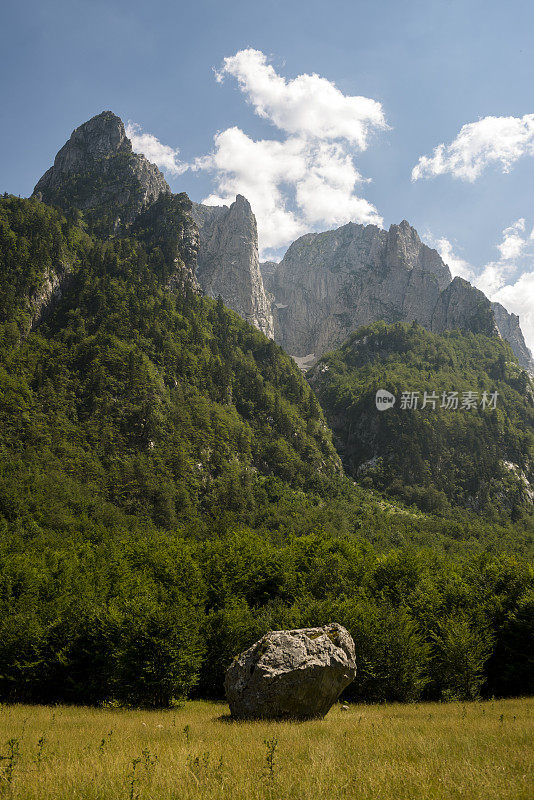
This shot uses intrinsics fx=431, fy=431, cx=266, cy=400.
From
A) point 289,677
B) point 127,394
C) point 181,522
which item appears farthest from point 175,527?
point 289,677

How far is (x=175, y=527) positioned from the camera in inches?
4476

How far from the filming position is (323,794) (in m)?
9.61

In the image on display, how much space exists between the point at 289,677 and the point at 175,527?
9867 centimetres

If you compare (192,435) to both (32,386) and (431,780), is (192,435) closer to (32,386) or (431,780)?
(32,386)

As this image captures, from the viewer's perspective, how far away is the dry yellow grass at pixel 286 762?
9625mm

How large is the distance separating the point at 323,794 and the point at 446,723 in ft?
40.3

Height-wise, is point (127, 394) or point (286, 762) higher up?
point (127, 394)

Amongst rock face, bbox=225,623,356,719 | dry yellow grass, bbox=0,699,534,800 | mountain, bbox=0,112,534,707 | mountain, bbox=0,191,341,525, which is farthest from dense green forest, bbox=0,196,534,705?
dry yellow grass, bbox=0,699,534,800

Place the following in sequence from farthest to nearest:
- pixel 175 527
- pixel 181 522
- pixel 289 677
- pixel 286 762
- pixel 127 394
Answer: pixel 127 394
pixel 181 522
pixel 175 527
pixel 289 677
pixel 286 762

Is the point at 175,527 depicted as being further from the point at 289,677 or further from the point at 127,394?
the point at 289,677

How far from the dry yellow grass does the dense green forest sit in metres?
15.0

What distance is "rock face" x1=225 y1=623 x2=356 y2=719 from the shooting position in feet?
67.5

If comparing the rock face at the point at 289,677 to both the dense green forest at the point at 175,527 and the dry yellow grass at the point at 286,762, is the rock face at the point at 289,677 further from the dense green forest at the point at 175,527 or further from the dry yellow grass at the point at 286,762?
the dense green forest at the point at 175,527

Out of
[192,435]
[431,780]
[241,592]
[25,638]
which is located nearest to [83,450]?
[192,435]
